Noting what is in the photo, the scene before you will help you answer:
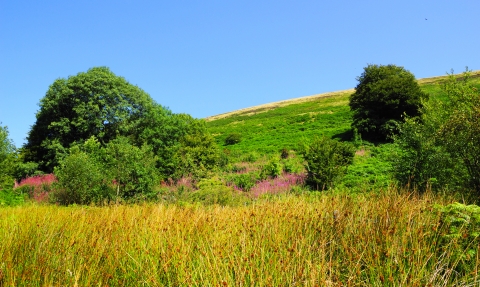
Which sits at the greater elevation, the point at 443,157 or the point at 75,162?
the point at 75,162

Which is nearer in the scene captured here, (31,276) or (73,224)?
(31,276)

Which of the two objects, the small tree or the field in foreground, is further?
the small tree

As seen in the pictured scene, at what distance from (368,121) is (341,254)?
26.1 metres

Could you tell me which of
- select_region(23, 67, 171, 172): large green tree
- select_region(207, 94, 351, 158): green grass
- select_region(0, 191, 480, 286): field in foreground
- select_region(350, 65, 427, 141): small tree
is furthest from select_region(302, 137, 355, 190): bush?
select_region(23, 67, 171, 172): large green tree

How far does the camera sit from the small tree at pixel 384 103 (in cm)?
2709

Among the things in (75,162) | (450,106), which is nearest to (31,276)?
(450,106)

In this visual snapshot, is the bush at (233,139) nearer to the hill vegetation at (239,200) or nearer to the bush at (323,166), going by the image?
the hill vegetation at (239,200)

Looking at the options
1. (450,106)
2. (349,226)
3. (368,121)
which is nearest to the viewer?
(349,226)

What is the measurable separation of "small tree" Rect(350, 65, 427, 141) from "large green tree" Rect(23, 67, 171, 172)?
18189 mm

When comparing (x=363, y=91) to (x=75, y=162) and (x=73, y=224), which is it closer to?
(x=75, y=162)

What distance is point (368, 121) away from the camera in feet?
91.4

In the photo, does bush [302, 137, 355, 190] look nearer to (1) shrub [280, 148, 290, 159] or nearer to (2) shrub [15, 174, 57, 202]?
(1) shrub [280, 148, 290, 159]

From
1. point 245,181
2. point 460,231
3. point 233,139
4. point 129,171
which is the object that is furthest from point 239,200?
point 233,139

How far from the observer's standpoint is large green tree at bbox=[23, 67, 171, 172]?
30.2m
